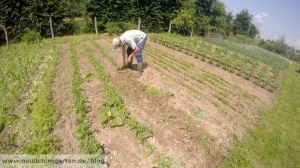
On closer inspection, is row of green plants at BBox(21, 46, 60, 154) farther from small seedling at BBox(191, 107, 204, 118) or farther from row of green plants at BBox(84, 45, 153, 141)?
small seedling at BBox(191, 107, 204, 118)

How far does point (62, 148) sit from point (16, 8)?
56.9 ft

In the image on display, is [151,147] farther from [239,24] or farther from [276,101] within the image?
[239,24]

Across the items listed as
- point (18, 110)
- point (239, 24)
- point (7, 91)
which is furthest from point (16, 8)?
point (239, 24)

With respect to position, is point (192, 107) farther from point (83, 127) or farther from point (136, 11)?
point (136, 11)

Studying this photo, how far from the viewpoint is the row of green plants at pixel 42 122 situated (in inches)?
144

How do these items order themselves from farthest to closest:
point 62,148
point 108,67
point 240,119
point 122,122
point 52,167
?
1. point 108,67
2. point 240,119
3. point 122,122
4. point 62,148
5. point 52,167

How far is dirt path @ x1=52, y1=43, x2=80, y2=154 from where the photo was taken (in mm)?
3836

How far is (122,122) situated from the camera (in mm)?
4480

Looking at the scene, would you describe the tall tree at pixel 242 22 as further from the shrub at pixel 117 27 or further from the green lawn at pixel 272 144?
the green lawn at pixel 272 144

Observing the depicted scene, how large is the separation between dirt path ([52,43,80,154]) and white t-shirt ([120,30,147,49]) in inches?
85.7

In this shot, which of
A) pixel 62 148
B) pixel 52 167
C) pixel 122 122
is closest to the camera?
pixel 52 167

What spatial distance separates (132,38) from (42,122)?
3.32m

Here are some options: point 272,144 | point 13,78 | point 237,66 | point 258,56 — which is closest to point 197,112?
point 272,144

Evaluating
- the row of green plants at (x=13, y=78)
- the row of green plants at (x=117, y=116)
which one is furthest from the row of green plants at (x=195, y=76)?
the row of green plants at (x=13, y=78)
